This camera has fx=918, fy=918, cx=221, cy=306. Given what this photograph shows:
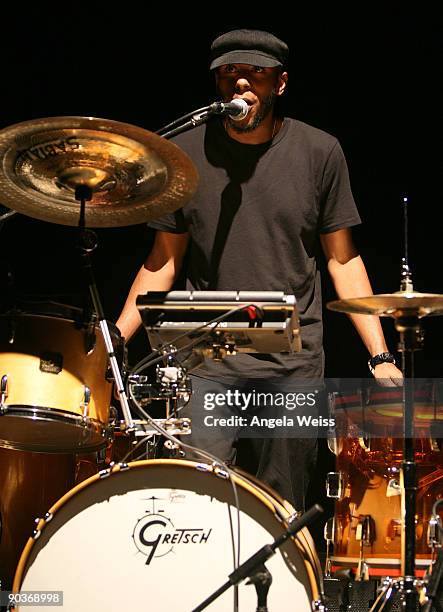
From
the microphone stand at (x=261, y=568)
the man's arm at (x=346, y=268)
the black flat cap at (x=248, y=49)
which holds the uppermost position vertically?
the black flat cap at (x=248, y=49)

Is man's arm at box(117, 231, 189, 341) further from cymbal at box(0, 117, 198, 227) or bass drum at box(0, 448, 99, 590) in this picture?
bass drum at box(0, 448, 99, 590)

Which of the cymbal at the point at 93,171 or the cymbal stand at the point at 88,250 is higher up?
the cymbal at the point at 93,171

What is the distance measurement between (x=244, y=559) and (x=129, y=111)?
230cm

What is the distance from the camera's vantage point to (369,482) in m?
3.10

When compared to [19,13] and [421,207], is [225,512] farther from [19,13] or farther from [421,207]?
[19,13]

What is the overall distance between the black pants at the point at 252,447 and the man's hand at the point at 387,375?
32 centimetres

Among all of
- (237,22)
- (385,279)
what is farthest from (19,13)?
(385,279)

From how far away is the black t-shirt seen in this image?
303 cm

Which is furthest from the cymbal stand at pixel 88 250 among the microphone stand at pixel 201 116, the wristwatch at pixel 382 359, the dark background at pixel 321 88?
the dark background at pixel 321 88

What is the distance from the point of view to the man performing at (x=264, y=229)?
2.96 metres

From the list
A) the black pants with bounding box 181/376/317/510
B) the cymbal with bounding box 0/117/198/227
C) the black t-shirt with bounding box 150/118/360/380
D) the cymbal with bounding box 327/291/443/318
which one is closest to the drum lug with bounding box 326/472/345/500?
the black pants with bounding box 181/376/317/510

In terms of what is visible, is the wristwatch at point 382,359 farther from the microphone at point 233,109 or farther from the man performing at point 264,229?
the microphone at point 233,109

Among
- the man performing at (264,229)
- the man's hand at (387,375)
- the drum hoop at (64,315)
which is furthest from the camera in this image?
the man performing at (264,229)

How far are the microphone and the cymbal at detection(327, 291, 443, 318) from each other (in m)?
0.70
